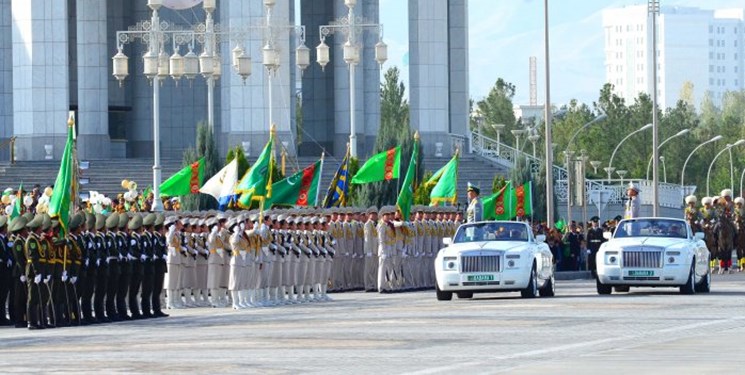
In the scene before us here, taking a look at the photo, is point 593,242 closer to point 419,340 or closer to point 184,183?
point 184,183

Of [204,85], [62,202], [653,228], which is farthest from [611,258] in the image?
[204,85]

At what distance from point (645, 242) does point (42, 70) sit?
118 ft

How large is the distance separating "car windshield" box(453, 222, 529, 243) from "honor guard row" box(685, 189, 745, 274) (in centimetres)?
1674

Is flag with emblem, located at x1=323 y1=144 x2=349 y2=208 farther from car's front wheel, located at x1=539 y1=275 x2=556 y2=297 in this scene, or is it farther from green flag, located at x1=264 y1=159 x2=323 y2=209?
car's front wheel, located at x1=539 y1=275 x2=556 y2=297

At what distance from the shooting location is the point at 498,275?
3762 cm

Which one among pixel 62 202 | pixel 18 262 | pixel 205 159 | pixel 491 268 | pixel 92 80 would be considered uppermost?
pixel 92 80

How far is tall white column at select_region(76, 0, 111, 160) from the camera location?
245 ft

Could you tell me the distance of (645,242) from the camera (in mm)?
38938

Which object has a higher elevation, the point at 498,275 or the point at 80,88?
the point at 80,88

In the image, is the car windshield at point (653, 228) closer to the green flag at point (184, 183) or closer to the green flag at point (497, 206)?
the green flag at point (184, 183)

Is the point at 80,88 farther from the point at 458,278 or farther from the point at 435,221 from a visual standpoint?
the point at 458,278

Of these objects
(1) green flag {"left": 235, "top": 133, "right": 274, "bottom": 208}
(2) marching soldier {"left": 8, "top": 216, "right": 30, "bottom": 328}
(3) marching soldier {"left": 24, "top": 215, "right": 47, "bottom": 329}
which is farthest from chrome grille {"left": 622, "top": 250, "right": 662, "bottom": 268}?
(3) marching soldier {"left": 24, "top": 215, "right": 47, "bottom": 329}

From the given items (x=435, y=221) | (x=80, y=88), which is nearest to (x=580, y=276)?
(x=435, y=221)

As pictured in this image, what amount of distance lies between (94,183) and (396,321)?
40227 mm
